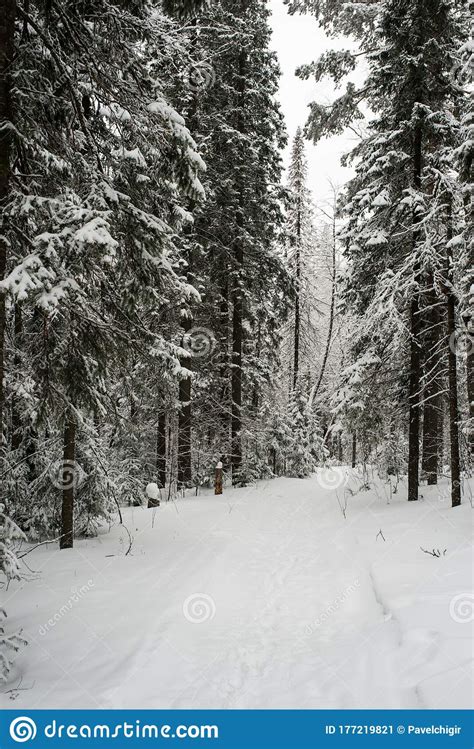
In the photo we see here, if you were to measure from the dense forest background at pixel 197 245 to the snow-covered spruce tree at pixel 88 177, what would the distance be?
0.03 m

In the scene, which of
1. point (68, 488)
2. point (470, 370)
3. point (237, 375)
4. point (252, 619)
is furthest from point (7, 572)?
point (470, 370)

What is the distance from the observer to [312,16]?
492 inches

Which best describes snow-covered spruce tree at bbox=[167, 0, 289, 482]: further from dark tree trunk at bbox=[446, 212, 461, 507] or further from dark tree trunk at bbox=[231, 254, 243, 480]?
dark tree trunk at bbox=[446, 212, 461, 507]

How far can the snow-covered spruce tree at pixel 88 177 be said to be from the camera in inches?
196

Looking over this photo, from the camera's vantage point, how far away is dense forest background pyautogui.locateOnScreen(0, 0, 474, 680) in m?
5.39

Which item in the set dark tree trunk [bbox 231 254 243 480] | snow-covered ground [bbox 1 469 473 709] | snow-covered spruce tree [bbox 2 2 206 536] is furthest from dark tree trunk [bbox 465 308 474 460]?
dark tree trunk [bbox 231 254 243 480]

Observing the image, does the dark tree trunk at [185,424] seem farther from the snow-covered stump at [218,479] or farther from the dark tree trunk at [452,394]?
the dark tree trunk at [452,394]

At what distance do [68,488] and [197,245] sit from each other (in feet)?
29.4

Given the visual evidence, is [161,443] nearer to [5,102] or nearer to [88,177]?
[88,177]

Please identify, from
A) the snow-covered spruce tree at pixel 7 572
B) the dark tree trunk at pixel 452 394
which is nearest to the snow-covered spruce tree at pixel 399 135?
the dark tree trunk at pixel 452 394

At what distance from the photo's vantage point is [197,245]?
14375 millimetres

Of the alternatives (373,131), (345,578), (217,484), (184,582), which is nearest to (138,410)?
(217,484)

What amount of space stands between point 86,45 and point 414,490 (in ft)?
35.9
